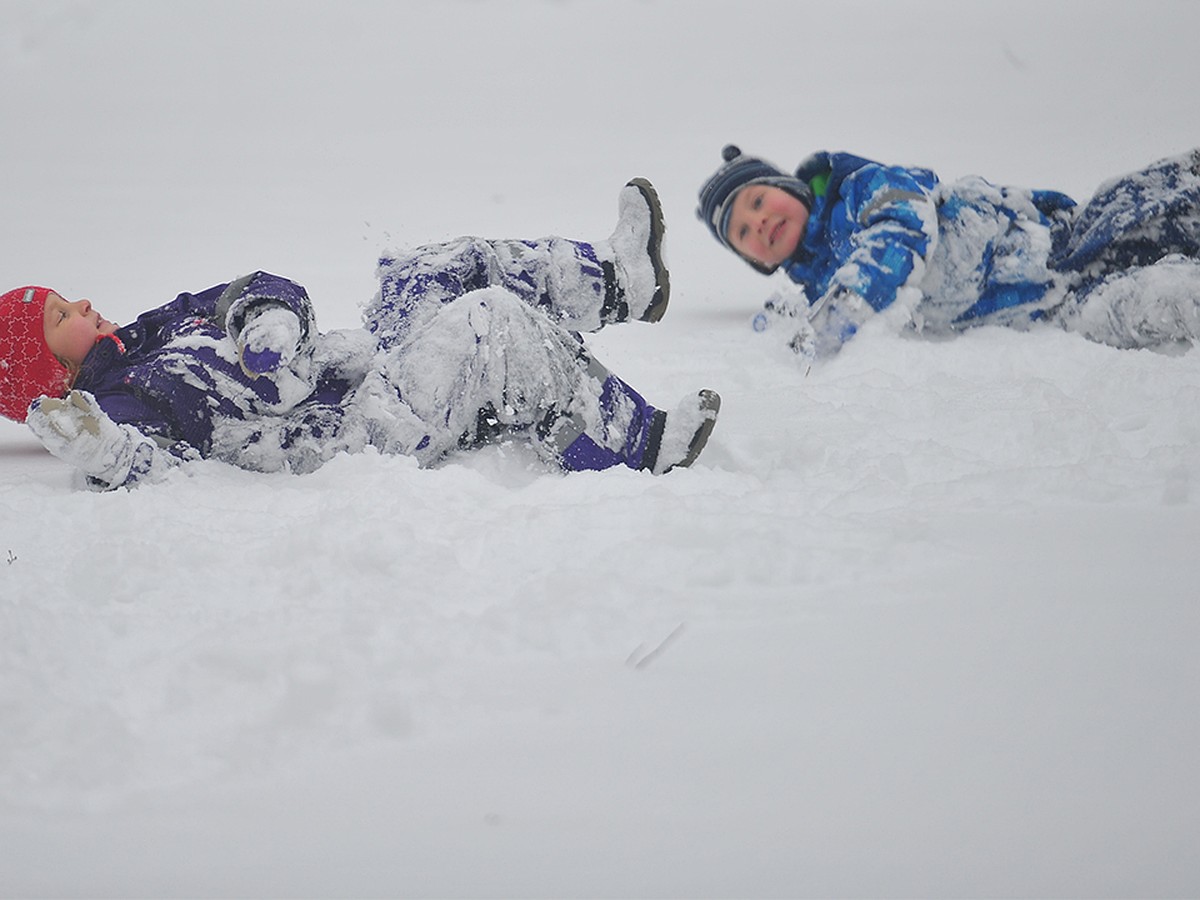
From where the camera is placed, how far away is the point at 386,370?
1720 mm

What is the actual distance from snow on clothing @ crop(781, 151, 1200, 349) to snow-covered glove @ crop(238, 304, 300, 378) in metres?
1.29

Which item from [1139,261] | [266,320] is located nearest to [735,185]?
[1139,261]

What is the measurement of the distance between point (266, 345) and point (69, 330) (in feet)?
1.69

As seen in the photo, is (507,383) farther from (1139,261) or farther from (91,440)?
(1139,261)

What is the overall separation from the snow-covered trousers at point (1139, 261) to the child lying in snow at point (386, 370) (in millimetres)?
1113

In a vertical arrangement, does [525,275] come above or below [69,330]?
above

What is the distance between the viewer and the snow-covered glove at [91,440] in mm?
1454

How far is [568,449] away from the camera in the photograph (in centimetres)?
162

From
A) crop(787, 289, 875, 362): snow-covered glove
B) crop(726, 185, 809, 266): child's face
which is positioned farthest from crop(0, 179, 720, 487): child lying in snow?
crop(726, 185, 809, 266): child's face

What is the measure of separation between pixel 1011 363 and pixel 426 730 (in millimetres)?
1713

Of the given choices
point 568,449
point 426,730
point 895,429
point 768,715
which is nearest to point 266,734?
point 426,730

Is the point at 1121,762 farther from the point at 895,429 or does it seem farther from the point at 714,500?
the point at 895,429

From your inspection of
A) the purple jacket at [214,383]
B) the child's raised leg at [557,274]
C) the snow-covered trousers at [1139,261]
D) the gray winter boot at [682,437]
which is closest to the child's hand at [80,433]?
the purple jacket at [214,383]

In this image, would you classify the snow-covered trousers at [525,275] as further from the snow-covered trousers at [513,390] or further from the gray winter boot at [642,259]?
the snow-covered trousers at [513,390]
